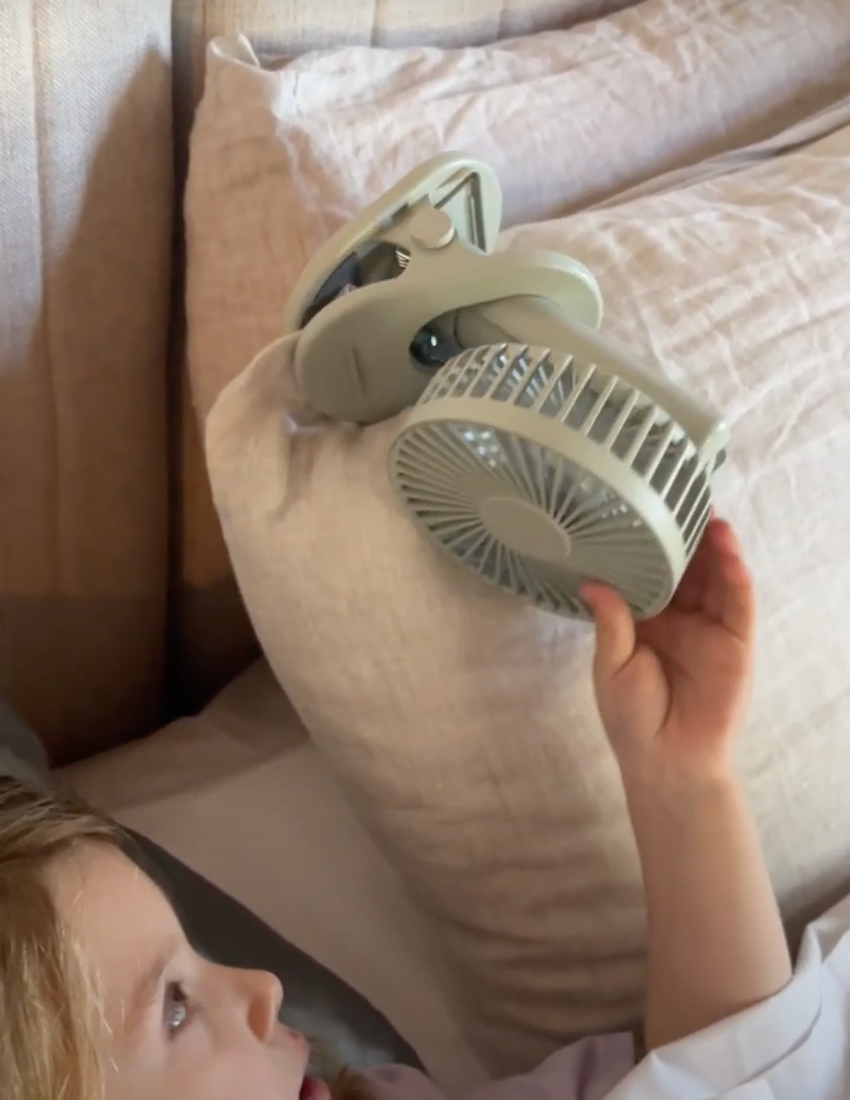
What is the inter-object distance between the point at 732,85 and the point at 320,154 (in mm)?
282

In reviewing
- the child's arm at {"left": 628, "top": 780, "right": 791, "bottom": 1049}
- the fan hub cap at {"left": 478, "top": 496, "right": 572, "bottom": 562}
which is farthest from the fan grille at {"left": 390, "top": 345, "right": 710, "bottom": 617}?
the child's arm at {"left": 628, "top": 780, "right": 791, "bottom": 1049}

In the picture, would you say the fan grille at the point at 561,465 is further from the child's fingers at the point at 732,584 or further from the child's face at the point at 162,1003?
the child's face at the point at 162,1003

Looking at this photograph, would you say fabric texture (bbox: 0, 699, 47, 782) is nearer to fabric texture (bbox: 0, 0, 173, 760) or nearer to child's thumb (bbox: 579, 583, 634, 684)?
fabric texture (bbox: 0, 0, 173, 760)

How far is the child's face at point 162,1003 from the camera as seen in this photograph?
45 cm

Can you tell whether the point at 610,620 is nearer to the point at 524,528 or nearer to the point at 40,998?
the point at 524,528

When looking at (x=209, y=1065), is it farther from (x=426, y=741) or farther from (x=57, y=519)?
(x=57, y=519)

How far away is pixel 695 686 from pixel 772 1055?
157 mm

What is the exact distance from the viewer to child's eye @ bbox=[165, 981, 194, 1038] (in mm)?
464

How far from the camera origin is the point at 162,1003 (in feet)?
1.51

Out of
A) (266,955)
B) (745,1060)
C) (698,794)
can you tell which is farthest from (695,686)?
(266,955)

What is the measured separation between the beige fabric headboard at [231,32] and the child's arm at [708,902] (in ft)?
1.03

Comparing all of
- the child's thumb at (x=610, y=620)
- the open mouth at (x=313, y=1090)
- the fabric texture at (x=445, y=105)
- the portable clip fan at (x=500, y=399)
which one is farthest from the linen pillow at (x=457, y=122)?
the open mouth at (x=313, y=1090)

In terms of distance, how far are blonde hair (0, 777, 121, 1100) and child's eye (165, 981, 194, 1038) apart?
4 centimetres

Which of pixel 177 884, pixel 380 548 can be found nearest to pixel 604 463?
pixel 380 548
